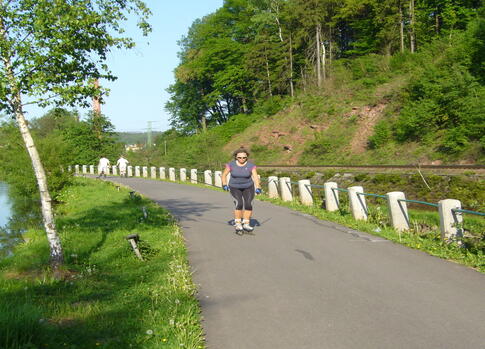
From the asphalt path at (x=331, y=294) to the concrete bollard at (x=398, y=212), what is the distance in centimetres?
100

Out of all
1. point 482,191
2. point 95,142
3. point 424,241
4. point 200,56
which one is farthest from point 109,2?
point 200,56

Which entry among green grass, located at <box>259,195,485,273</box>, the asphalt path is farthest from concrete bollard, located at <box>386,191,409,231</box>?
the asphalt path

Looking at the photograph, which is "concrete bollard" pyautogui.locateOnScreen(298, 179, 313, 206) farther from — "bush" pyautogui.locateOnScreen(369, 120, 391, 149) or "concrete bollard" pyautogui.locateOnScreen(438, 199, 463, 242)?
"bush" pyautogui.locateOnScreen(369, 120, 391, 149)

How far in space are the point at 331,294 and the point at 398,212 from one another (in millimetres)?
5255

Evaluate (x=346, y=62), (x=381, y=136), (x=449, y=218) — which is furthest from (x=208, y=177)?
(x=346, y=62)

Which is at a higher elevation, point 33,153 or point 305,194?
point 33,153

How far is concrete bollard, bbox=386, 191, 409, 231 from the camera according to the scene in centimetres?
1029

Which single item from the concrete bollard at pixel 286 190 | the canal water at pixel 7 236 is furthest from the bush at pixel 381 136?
the canal water at pixel 7 236

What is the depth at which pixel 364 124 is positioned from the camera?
114 ft

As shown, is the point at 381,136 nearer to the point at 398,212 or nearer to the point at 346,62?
the point at 346,62

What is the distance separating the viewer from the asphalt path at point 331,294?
4.42 m

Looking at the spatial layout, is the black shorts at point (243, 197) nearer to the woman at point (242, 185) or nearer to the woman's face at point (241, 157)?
the woman at point (242, 185)

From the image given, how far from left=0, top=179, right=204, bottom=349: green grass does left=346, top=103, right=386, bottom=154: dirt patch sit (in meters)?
23.6

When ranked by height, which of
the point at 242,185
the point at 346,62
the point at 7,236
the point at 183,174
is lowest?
the point at 7,236
